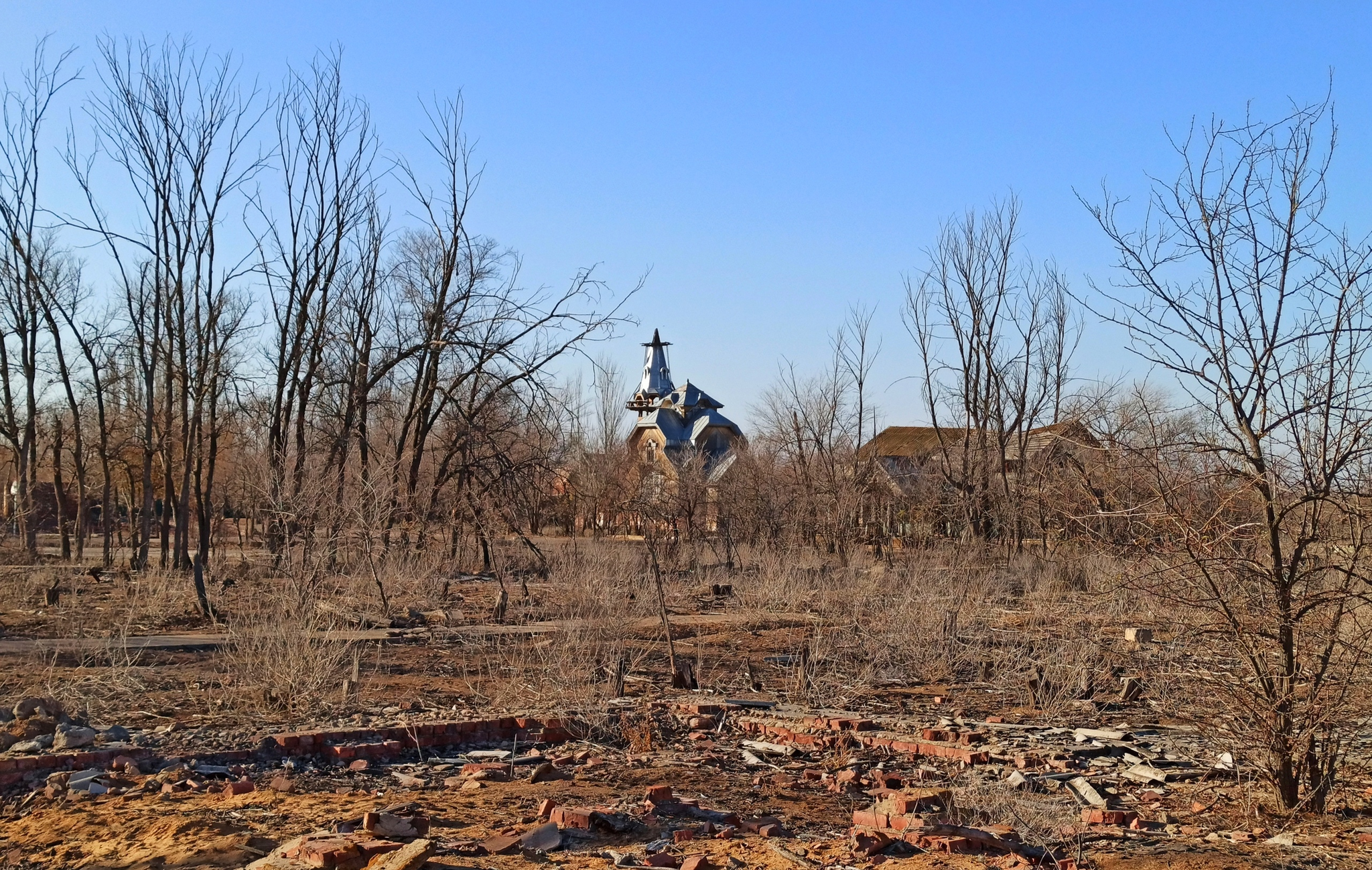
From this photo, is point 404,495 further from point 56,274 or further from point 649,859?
point 56,274

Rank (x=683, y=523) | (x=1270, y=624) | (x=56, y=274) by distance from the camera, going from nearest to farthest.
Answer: (x=1270, y=624) < (x=56, y=274) < (x=683, y=523)

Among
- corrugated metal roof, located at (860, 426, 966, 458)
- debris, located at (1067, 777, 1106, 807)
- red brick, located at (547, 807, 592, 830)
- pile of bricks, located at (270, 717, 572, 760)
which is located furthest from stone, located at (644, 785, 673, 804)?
corrugated metal roof, located at (860, 426, 966, 458)

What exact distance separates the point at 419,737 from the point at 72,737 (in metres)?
2.44

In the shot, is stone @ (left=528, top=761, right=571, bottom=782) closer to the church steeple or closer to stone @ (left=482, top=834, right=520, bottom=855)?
stone @ (left=482, top=834, right=520, bottom=855)

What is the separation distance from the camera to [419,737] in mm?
8672

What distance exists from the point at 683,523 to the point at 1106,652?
23597 millimetres

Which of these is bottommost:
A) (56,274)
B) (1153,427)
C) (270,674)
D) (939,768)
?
(939,768)

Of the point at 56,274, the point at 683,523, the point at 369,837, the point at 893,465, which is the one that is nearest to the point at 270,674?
the point at 369,837

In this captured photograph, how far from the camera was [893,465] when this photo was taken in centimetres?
4616

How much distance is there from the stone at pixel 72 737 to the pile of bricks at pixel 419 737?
1.26 metres

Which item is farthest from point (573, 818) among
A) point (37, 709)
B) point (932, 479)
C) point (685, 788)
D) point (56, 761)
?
point (932, 479)

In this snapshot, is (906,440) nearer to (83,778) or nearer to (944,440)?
(944,440)

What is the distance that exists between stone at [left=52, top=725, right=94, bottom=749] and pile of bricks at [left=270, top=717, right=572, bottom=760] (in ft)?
4.13

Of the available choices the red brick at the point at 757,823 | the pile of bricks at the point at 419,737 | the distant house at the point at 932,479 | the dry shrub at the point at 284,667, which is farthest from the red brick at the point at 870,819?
the distant house at the point at 932,479
